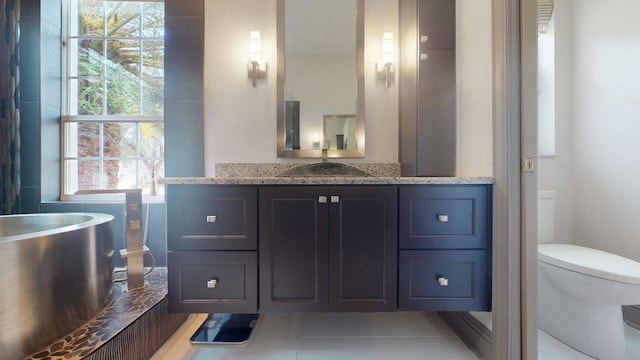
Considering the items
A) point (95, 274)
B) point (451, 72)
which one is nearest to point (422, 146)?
point (451, 72)

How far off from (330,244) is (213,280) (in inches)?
22.4

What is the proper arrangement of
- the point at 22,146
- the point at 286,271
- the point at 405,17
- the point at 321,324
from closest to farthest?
the point at 286,271 < the point at 321,324 < the point at 405,17 < the point at 22,146

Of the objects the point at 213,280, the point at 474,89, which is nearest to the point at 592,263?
the point at 474,89

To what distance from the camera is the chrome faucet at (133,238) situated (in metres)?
1.41

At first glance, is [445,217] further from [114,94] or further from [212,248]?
[114,94]

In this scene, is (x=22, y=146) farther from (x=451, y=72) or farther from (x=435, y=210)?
(x=451, y=72)

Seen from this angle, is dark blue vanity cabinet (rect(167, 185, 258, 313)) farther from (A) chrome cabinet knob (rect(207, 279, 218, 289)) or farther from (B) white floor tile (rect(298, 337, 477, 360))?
(B) white floor tile (rect(298, 337, 477, 360))

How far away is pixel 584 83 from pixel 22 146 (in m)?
4.15

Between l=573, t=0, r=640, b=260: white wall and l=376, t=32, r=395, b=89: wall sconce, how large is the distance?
1.41 meters

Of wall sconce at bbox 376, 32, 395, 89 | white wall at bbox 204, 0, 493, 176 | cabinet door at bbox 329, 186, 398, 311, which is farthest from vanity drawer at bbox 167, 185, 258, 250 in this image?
wall sconce at bbox 376, 32, 395, 89

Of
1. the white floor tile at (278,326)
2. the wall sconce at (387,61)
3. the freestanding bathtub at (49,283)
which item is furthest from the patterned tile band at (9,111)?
the wall sconce at (387,61)

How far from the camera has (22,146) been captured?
185 centimetres

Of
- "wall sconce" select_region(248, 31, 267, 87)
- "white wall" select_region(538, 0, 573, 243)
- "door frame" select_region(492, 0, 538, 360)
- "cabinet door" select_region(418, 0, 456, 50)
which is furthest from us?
"white wall" select_region(538, 0, 573, 243)

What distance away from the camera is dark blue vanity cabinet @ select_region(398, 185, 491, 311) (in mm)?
1184
